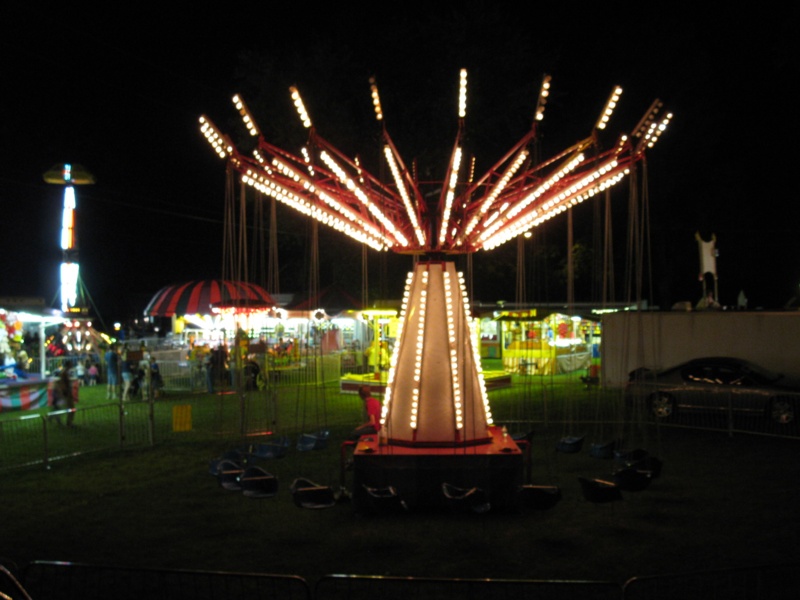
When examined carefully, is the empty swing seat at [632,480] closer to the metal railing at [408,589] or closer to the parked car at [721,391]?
the metal railing at [408,589]

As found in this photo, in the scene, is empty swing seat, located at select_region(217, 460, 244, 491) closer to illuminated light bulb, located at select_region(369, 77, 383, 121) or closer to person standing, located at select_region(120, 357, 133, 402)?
illuminated light bulb, located at select_region(369, 77, 383, 121)

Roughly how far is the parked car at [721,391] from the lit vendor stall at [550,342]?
27.2ft

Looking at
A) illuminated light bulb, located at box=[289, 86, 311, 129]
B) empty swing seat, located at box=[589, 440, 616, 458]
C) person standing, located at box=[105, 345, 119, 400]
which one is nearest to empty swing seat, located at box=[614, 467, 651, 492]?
empty swing seat, located at box=[589, 440, 616, 458]

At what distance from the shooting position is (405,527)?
9.14 m

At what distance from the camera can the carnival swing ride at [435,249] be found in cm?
963

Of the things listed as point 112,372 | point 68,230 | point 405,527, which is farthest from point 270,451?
point 68,230

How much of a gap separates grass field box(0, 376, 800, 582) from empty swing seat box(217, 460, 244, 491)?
34 cm

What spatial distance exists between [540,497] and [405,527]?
151 centimetres

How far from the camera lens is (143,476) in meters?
12.1

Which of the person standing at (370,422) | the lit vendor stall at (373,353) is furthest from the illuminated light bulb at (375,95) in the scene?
the lit vendor stall at (373,353)

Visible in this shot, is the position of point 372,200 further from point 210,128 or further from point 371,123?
point 371,123

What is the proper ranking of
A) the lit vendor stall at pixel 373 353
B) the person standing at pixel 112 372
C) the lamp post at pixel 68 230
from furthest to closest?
1. the lamp post at pixel 68 230
2. the lit vendor stall at pixel 373 353
3. the person standing at pixel 112 372

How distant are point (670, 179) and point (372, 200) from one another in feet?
93.3

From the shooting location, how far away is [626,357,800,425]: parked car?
51.9 ft
